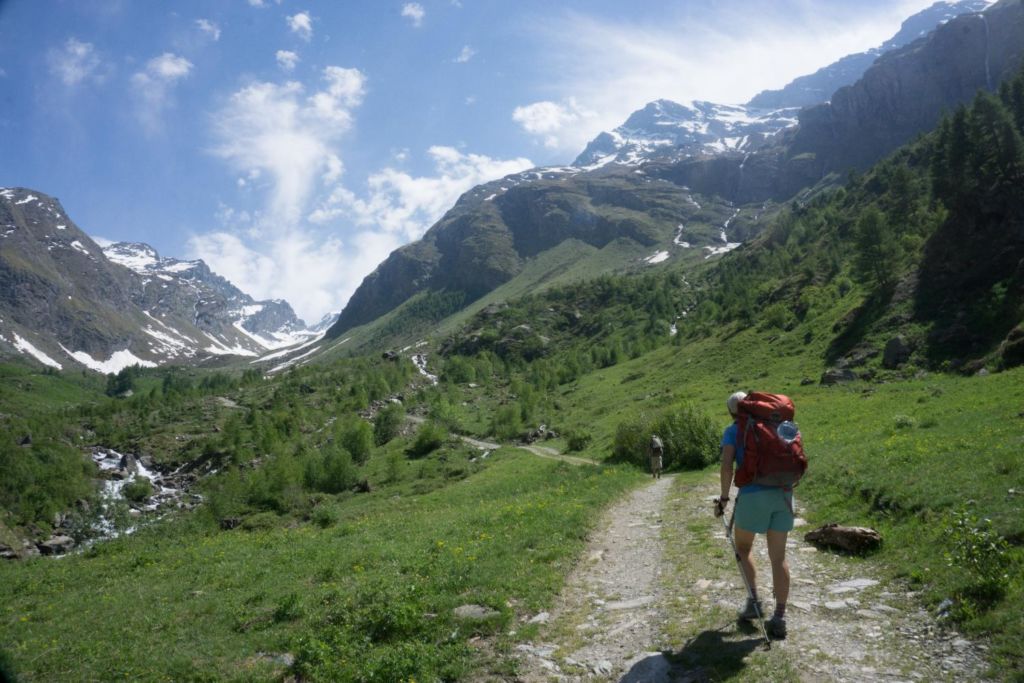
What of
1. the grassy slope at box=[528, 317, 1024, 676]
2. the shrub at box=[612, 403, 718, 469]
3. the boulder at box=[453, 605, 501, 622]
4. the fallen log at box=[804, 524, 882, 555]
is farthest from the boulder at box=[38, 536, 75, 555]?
the fallen log at box=[804, 524, 882, 555]

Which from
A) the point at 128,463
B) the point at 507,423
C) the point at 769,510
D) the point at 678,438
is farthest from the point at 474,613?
the point at 128,463

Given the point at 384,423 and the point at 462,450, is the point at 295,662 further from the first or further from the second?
the point at 384,423

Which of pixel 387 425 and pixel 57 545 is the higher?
pixel 387 425

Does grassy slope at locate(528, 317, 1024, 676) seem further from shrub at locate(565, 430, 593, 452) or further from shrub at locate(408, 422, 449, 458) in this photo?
shrub at locate(408, 422, 449, 458)

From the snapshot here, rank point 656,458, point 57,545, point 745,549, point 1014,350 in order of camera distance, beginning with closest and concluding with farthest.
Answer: point 745,549 < point 656,458 < point 1014,350 < point 57,545

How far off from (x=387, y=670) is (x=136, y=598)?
12.3 meters

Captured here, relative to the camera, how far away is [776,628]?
9180mm

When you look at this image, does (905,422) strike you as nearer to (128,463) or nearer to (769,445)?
(769,445)

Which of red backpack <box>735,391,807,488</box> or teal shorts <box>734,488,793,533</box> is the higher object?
red backpack <box>735,391,807,488</box>

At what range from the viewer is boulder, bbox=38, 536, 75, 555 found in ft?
179

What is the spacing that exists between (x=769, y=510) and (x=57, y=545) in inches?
2853

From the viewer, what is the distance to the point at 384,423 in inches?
4264

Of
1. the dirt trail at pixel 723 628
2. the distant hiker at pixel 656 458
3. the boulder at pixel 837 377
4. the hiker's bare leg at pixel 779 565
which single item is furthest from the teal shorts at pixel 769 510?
the boulder at pixel 837 377

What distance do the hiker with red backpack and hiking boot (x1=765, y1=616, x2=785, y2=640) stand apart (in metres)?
0.02
